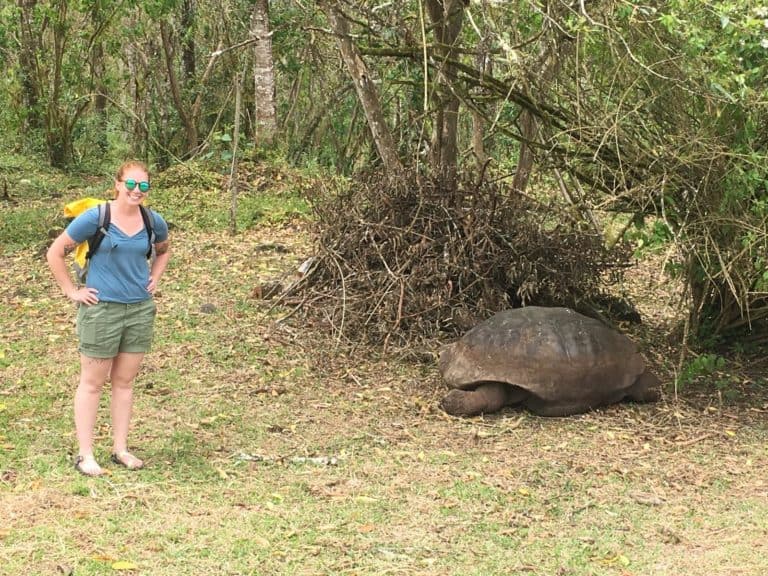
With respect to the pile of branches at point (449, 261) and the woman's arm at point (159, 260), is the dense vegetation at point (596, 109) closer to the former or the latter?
the pile of branches at point (449, 261)

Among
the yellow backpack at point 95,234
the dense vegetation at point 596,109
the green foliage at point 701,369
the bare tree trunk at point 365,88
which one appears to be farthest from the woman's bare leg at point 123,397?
the green foliage at point 701,369

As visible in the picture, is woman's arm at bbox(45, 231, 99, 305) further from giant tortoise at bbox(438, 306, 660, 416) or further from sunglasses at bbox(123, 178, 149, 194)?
giant tortoise at bbox(438, 306, 660, 416)

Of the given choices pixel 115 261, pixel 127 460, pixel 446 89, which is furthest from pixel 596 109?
pixel 127 460

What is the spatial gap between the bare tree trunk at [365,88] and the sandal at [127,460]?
3.27 m

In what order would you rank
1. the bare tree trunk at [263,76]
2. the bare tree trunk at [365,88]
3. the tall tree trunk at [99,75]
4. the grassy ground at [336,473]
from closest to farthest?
the grassy ground at [336,473] → the bare tree trunk at [365,88] → the bare tree trunk at [263,76] → the tall tree trunk at [99,75]

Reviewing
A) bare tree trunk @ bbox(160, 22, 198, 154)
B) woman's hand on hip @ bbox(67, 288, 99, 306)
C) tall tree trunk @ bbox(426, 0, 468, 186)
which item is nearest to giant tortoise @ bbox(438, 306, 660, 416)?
tall tree trunk @ bbox(426, 0, 468, 186)

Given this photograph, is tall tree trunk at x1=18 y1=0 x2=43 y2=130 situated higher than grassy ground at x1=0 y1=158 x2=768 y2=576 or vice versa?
tall tree trunk at x1=18 y1=0 x2=43 y2=130

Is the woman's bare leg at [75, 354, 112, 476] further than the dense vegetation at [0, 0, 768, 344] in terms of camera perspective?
No

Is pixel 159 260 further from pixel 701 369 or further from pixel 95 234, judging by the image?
pixel 701 369

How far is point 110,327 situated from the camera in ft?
13.9

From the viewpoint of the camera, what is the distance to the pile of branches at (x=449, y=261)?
680 centimetres

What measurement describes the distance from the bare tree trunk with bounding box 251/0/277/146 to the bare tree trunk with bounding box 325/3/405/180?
4.30 metres

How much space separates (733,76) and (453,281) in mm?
2709

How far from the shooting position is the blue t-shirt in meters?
4.12
